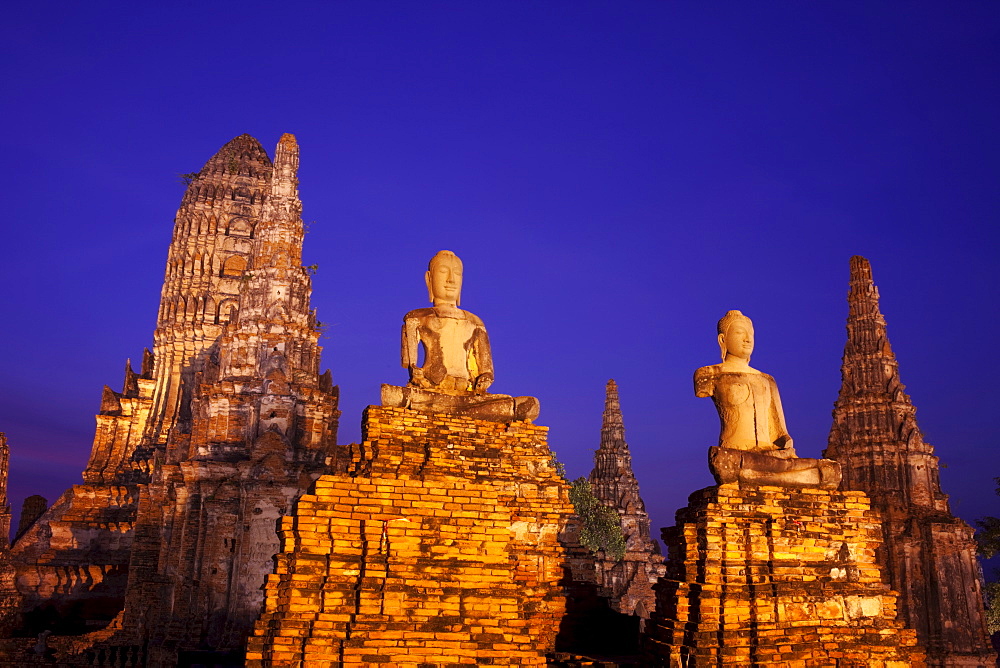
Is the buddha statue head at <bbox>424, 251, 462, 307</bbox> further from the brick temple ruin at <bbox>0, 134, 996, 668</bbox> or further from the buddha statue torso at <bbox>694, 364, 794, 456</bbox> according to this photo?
the buddha statue torso at <bbox>694, 364, 794, 456</bbox>

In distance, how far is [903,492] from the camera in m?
31.3

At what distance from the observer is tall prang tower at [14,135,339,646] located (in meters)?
28.3

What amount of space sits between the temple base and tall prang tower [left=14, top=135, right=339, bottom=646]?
61.9ft

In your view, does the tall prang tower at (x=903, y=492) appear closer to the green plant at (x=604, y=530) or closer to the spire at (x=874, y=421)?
the spire at (x=874, y=421)

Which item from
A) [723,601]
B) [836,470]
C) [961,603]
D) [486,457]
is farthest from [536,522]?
[961,603]

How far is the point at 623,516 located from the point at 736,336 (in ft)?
130

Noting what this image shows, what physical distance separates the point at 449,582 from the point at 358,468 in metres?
1.83

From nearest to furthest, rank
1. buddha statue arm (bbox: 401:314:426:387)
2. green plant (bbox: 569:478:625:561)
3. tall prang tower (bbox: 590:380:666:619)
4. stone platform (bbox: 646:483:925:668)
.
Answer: stone platform (bbox: 646:483:925:668) → buddha statue arm (bbox: 401:314:426:387) → tall prang tower (bbox: 590:380:666:619) → green plant (bbox: 569:478:625:561)

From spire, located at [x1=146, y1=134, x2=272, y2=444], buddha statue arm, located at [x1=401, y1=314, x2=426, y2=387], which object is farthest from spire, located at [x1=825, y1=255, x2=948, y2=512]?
spire, located at [x1=146, y1=134, x2=272, y2=444]

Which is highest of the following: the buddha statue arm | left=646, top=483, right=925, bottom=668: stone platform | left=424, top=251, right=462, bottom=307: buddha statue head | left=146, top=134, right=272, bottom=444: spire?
left=146, top=134, right=272, bottom=444: spire

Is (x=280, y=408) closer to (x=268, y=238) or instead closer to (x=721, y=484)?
(x=268, y=238)

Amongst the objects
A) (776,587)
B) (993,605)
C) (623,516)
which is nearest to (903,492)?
(993,605)

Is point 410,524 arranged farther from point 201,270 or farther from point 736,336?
point 201,270

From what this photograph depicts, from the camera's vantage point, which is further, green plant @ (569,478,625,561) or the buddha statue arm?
green plant @ (569,478,625,561)
